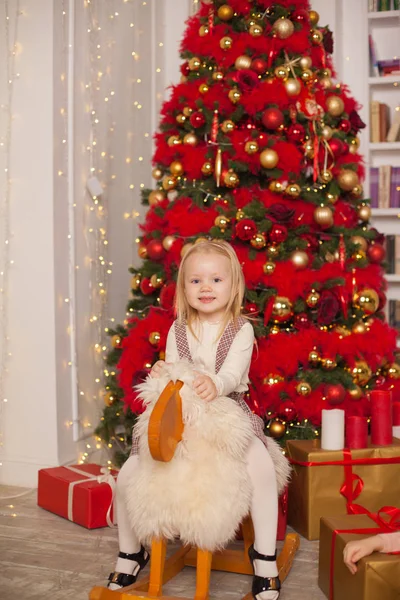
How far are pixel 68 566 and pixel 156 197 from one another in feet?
5.03

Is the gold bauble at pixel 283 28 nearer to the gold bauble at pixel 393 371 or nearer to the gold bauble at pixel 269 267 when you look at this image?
the gold bauble at pixel 269 267

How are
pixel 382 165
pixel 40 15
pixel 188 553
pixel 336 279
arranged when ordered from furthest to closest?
pixel 382 165 → pixel 40 15 → pixel 336 279 → pixel 188 553

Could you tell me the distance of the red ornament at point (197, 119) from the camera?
2990 mm

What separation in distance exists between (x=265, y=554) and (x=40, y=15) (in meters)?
2.25

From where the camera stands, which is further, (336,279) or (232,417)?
(336,279)

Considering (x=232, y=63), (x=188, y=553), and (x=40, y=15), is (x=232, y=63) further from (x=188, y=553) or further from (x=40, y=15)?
(x=188, y=553)

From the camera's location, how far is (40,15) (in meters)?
3.08

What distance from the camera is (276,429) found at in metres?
2.72

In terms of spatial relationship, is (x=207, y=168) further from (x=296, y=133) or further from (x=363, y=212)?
(x=363, y=212)

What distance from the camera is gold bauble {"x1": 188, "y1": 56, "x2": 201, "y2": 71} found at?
3.08 meters

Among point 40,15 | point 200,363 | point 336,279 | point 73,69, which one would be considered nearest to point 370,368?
point 336,279

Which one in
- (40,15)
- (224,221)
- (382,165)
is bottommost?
(224,221)

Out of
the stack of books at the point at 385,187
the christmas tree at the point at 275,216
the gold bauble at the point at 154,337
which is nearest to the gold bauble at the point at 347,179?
the christmas tree at the point at 275,216

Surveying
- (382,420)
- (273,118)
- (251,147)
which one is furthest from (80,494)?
(273,118)
